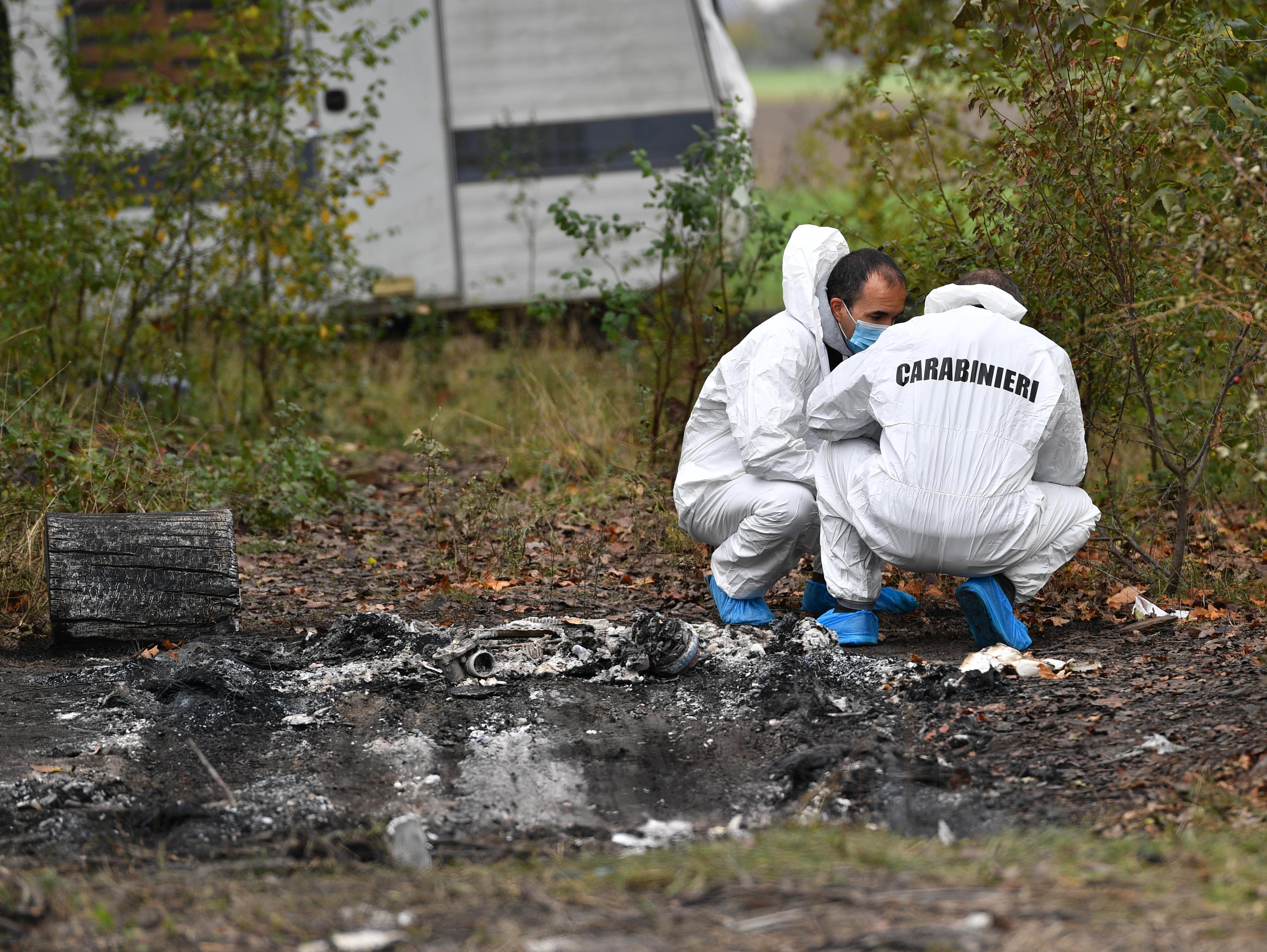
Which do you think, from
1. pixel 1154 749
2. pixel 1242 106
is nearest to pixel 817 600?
pixel 1154 749

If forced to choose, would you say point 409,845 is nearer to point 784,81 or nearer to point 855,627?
point 855,627

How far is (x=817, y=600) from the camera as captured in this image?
5113mm

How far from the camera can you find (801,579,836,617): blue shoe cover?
509cm

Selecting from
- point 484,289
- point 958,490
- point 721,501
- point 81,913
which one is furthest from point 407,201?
point 81,913

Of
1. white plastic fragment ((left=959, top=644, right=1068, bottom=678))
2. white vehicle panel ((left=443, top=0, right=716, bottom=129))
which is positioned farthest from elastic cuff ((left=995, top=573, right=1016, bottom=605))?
white vehicle panel ((left=443, top=0, right=716, bottom=129))

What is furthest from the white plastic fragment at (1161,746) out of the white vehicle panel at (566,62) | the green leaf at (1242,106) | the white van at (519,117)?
the white vehicle panel at (566,62)

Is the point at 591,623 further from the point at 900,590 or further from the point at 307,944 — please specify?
the point at 307,944

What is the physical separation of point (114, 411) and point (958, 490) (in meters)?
4.85

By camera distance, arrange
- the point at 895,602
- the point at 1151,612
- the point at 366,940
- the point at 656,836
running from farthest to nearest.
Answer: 1. the point at 895,602
2. the point at 1151,612
3. the point at 656,836
4. the point at 366,940

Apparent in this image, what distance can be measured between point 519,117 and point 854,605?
6.64 meters

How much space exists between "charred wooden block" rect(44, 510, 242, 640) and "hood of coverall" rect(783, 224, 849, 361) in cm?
232

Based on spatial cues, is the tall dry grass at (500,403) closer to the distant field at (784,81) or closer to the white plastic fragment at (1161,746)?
the white plastic fragment at (1161,746)

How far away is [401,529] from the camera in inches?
265

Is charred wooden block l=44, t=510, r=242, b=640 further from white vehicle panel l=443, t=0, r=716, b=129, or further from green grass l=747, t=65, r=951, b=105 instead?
green grass l=747, t=65, r=951, b=105
